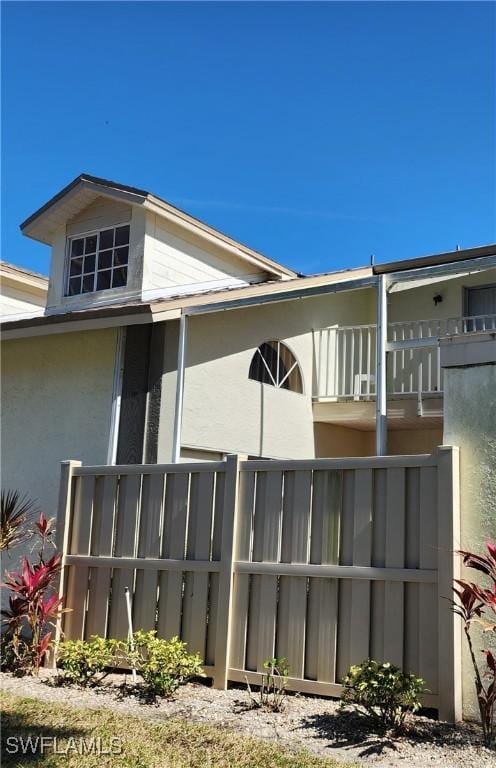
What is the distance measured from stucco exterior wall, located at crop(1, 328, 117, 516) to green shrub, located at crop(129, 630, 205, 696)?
341 centimetres

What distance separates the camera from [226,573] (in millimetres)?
6344

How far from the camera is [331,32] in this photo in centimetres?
978

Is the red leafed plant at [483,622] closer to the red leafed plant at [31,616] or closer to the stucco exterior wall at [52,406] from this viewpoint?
the red leafed plant at [31,616]

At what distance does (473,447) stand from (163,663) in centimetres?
319

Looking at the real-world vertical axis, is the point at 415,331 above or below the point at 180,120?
below

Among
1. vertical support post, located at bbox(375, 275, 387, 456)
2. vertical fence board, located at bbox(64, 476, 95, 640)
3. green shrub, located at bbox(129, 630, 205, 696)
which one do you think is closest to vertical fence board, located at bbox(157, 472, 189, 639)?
Result: green shrub, located at bbox(129, 630, 205, 696)

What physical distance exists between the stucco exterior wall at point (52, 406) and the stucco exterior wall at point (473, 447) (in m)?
5.06

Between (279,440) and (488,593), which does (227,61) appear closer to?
(279,440)

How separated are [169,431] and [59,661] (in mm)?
3476

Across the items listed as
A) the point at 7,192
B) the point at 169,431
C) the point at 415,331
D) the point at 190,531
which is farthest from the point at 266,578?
the point at 7,192

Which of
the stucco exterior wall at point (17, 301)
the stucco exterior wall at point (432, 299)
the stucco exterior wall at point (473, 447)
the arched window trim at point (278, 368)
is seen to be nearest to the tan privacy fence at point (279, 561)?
the stucco exterior wall at point (473, 447)

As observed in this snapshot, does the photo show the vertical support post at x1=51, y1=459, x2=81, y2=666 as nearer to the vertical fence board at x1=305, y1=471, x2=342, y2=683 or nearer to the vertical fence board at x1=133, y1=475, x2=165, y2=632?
the vertical fence board at x1=133, y1=475, x2=165, y2=632

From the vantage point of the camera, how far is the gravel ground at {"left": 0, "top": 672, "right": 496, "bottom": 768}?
455 centimetres

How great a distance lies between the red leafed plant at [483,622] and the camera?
4.81 m
